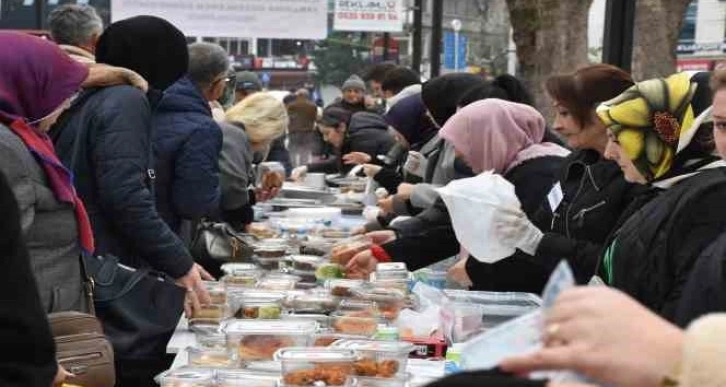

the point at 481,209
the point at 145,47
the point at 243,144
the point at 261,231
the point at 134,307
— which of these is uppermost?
the point at 145,47

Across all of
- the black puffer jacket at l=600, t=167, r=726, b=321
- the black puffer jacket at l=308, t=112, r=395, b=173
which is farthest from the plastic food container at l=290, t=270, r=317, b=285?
the black puffer jacket at l=308, t=112, r=395, b=173

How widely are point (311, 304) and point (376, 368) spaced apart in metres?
0.78

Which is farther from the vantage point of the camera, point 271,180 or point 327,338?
point 271,180

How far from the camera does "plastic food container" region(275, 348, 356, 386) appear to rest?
2335 mm

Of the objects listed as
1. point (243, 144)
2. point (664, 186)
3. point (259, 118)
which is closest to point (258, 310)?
point (664, 186)

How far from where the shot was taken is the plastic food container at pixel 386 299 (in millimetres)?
3145

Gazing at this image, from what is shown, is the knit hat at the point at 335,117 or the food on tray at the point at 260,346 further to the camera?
the knit hat at the point at 335,117

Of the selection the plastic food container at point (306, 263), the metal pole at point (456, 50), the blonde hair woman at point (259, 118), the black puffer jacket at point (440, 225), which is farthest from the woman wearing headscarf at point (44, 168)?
the metal pole at point (456, 50)

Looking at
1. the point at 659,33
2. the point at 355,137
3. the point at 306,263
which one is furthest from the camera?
the point at 355,137

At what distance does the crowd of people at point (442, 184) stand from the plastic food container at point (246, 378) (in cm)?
55

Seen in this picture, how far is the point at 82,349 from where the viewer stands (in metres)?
2.54

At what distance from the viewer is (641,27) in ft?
24.0

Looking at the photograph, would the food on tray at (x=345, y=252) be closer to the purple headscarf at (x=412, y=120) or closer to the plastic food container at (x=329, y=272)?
the plastic food container at (x=329, y=272)

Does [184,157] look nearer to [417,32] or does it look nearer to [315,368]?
[315,368]
